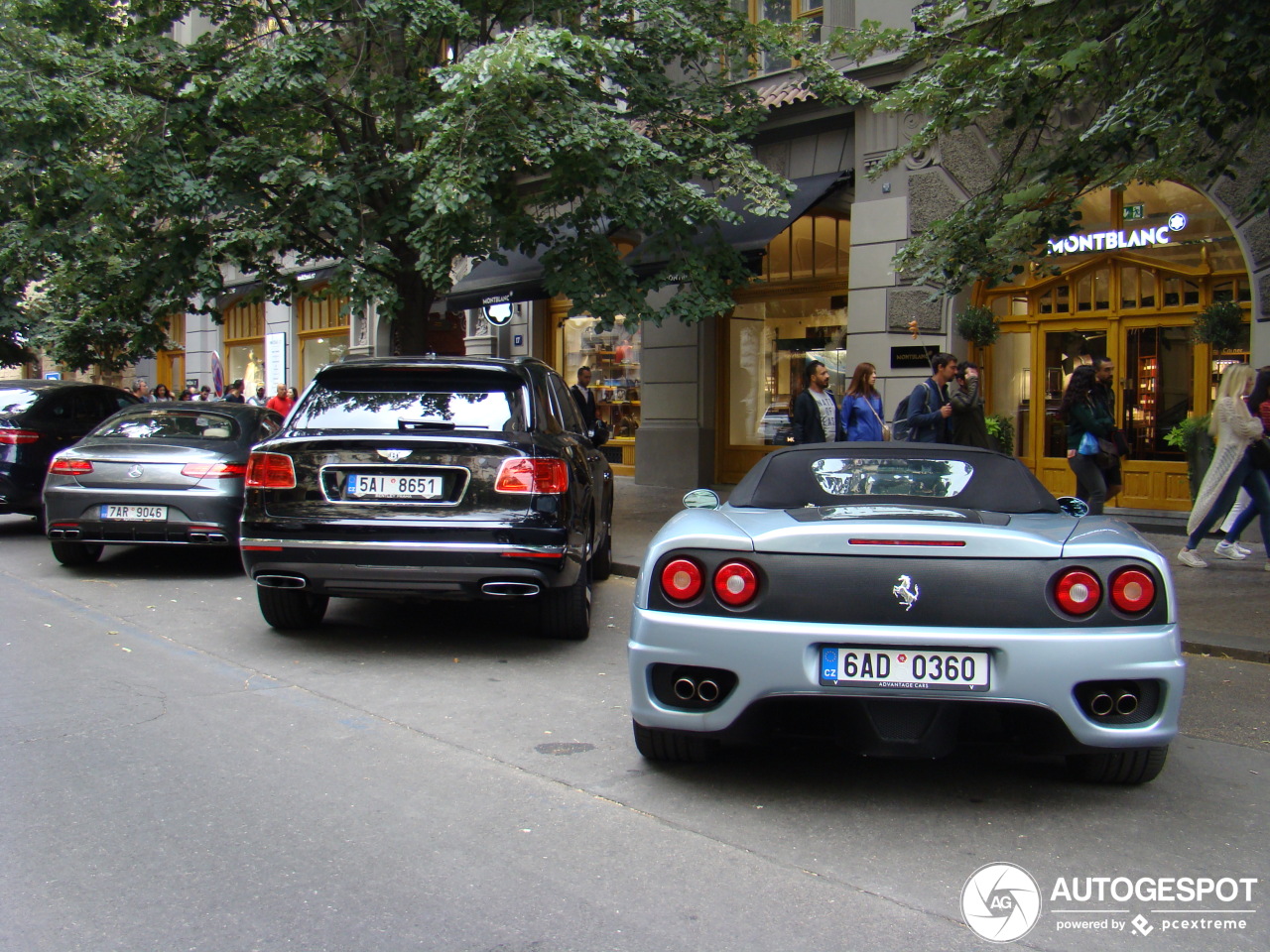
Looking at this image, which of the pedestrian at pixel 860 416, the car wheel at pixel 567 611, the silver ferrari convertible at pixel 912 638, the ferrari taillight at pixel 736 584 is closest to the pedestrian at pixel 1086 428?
the pedestrian at pixel 860 416

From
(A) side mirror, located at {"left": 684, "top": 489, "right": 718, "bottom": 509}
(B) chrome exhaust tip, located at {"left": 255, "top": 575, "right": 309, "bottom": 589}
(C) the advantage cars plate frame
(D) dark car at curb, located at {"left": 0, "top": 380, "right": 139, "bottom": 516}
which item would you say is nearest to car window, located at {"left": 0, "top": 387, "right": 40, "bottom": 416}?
(D) dark car at curb, located at {"left": 0, "top": 380, "right": 139, "bottom": 516}

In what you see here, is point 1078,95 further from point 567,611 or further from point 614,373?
point 614,373

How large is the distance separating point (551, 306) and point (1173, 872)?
58.0 feet

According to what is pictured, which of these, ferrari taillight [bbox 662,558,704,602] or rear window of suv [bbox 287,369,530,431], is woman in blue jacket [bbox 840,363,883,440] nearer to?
rear window of suv [bbox 287,369,530,431]

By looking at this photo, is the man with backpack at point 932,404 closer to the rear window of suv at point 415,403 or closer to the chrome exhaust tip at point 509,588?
the rear window of suv at point 415,403

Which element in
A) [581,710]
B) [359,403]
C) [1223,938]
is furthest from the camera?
[359,403]

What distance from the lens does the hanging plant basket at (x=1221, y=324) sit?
11305 millimetres

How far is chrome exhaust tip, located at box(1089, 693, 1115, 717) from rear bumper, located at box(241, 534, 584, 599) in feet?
10.3

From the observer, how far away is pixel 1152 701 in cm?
382

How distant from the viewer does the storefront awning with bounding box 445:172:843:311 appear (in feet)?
44.4

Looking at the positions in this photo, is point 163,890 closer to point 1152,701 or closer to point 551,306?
point 1152,701

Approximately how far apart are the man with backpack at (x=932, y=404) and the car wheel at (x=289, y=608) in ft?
17.1

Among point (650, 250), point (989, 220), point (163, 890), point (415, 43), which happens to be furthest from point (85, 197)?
point (163, 890)

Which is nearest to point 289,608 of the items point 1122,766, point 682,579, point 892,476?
point 682,579
